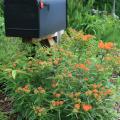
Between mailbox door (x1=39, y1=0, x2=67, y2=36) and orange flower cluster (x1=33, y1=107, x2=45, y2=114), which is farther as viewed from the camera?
mailbox door (x1=39, y1=0, x2=67, y2=36)

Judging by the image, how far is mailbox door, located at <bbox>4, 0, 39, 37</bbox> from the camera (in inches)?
205

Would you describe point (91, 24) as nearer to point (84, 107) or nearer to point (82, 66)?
point (82, 66)

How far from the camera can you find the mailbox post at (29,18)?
5.20 m

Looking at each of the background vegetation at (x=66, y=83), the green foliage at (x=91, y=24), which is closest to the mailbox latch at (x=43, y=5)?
the background vegetation at (x=66, y=83)

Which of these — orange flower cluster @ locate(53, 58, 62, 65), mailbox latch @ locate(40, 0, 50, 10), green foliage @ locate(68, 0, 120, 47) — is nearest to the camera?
orange flower cluster @ locate(53, 58, 62, 65)

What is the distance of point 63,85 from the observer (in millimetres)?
3891

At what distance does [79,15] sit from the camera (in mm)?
8781

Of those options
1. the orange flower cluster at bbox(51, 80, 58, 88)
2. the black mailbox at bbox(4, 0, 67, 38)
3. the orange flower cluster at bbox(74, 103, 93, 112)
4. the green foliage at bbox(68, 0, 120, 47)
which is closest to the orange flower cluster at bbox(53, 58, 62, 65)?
the orange flower cluster at bbox(51, 80, 58, 88)

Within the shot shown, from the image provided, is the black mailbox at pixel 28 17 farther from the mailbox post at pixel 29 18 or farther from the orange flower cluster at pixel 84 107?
the orange flower cluster at pixel 84 107

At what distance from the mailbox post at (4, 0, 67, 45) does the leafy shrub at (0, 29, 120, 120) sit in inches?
32.8

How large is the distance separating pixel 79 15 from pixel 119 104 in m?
4.13

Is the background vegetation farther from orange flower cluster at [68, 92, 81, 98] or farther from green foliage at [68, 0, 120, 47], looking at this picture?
green foliage at [68, 0, 120, 47]

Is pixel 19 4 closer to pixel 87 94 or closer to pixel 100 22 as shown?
pixel 87 94

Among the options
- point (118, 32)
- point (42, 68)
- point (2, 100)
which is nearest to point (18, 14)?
point (2, 100)
